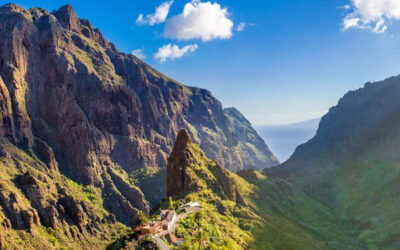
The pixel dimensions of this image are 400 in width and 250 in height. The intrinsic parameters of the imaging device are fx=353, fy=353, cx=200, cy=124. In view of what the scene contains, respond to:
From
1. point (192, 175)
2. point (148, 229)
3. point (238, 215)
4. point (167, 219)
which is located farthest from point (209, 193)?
point (148, 229)

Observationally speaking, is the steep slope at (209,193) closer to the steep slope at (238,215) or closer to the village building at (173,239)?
the steep slope at (238,215)

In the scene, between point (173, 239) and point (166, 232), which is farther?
point (166, 232)

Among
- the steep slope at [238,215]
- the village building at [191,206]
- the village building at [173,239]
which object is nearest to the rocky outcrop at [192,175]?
the steep slope at [238,215]

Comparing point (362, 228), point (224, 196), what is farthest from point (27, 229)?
point (362, 228)

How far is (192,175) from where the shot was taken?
144 m

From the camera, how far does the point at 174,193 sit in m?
146

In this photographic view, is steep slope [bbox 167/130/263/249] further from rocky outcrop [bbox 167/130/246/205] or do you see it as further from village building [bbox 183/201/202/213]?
village building [bbox 183/201/202/213]

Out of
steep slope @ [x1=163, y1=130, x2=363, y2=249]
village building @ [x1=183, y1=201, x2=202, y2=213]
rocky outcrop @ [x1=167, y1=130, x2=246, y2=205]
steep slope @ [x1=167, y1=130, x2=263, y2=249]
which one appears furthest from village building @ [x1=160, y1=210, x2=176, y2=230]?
rocky outcrop @ [x1=167, y1=130, x2=246, y2=205]

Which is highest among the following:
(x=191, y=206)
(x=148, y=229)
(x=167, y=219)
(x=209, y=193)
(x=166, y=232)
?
(x=209, y=193)

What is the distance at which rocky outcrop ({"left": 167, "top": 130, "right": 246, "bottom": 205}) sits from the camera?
142m

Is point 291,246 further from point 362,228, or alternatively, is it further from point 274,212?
point 362,228

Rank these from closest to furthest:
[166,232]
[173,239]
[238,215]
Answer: [173,239]
[166,232]
[238,215]

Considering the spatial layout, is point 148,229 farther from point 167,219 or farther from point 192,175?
point 192,175

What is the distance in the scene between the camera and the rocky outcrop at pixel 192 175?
5581 inches
